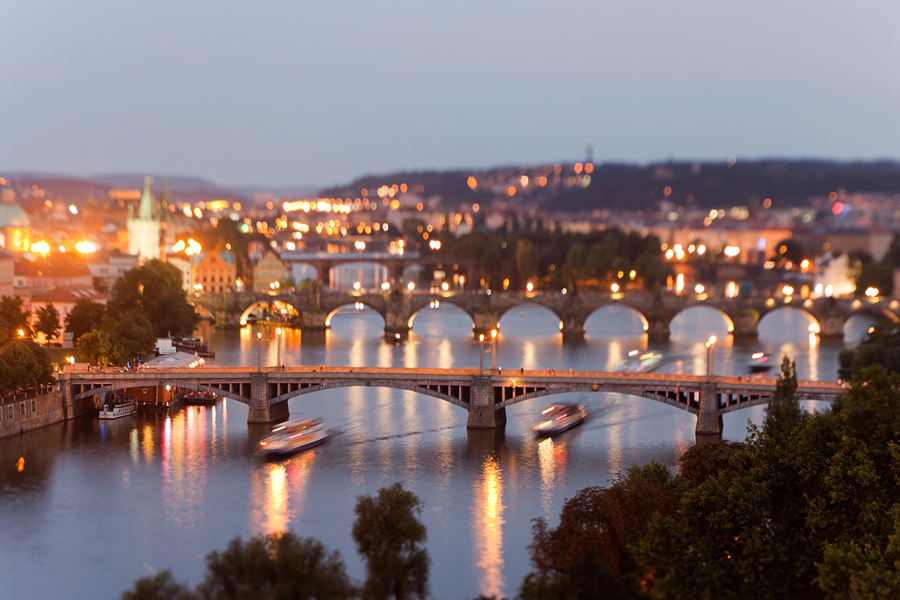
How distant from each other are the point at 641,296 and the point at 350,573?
102ft

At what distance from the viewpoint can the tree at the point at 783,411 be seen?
20.0 meters

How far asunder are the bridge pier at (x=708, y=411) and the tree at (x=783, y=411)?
117cm

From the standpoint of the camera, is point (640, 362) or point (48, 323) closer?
point (48, 323)

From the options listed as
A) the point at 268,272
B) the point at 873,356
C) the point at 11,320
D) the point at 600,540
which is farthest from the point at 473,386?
the point at 268,272

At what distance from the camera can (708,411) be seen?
2322cm

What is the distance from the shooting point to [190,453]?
21609 millimetres

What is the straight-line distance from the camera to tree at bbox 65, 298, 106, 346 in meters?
31.4

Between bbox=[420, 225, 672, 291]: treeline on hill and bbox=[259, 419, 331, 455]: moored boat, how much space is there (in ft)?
108

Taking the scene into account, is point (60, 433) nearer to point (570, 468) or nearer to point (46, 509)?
point (46, 509)

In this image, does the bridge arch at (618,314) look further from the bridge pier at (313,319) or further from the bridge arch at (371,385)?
the bridge arch at (371,385)

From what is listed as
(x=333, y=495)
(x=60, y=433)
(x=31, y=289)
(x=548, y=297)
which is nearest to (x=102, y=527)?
(x=333, y=495)

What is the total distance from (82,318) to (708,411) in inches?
641

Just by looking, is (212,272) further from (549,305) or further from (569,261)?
(569,261)

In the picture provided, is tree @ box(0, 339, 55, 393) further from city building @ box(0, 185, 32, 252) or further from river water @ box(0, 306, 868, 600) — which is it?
city building @ box(0, 185, 32, 252)
